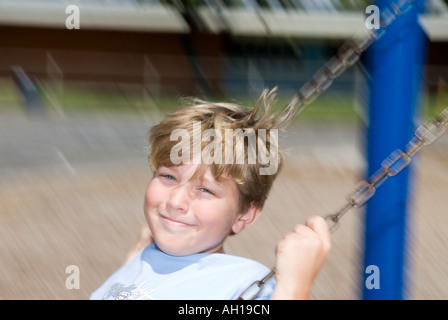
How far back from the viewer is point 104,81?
130 inches

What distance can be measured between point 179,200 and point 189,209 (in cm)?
1

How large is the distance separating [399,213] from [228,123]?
22cm

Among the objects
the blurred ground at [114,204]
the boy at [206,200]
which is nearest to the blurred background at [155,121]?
the blurred ground at [114,204]

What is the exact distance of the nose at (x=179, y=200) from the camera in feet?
2.24

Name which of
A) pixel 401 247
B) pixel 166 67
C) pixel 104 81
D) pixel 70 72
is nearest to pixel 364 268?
pixel 401 247

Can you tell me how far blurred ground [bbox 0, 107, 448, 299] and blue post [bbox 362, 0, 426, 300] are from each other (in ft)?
0.17

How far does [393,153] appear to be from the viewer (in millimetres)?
735

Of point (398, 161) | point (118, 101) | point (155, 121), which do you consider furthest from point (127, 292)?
point (118, 101)

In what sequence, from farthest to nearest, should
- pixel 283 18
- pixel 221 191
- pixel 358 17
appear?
pixel 283 18 → pixel 358 17 → pixel 221 191

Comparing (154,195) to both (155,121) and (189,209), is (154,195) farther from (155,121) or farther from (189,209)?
(155,121)

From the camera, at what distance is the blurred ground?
184cm

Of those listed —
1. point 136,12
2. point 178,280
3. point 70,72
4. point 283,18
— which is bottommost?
point 178,280

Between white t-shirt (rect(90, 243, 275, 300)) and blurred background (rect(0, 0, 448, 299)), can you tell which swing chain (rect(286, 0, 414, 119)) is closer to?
blurred background (rect(0, 0, 448, 299))

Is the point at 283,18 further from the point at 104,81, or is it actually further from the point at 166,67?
the point at 104,81
